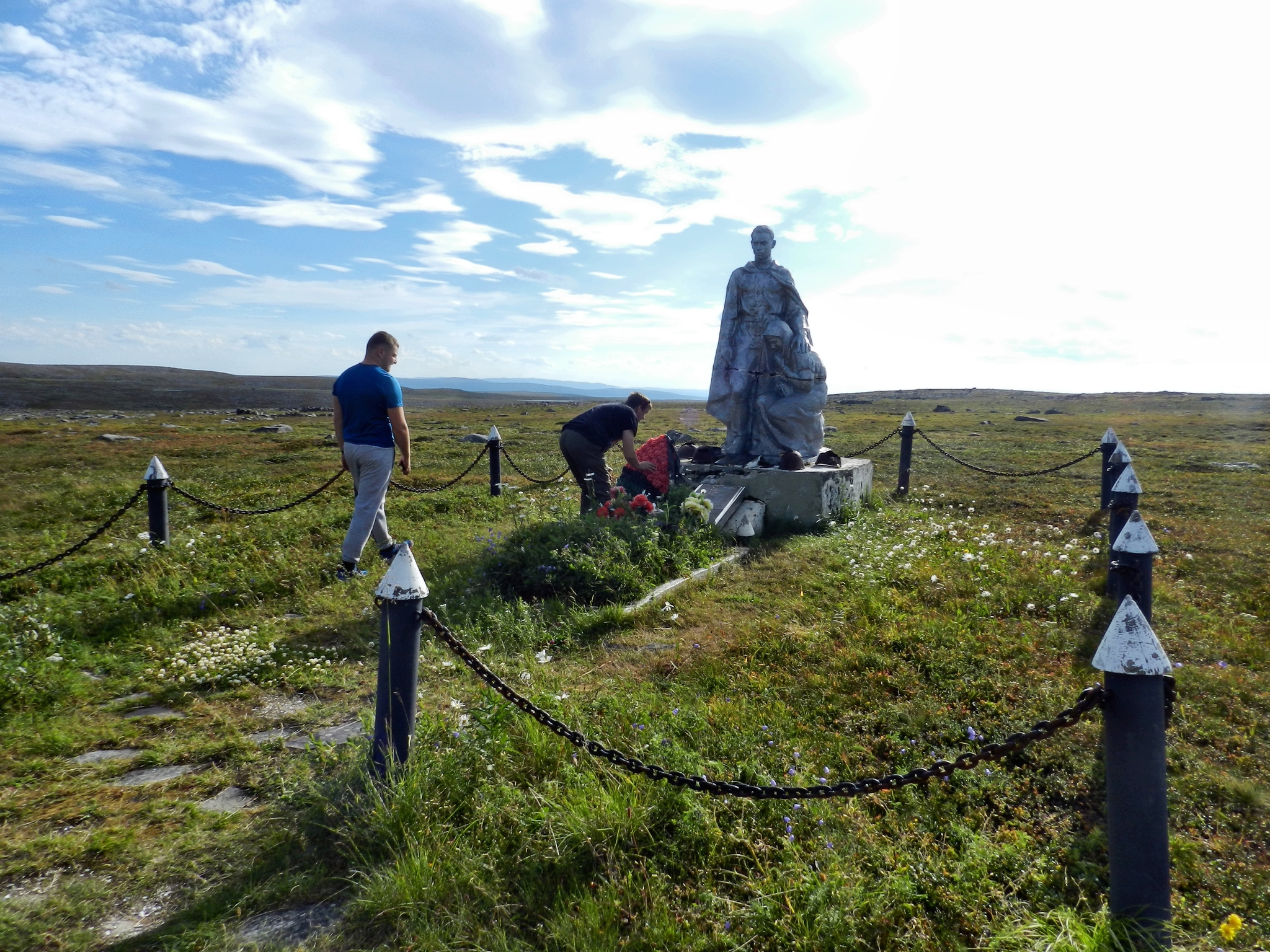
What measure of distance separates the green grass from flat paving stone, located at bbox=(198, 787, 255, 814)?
2.4 inches

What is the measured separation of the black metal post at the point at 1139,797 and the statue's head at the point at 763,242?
8.11 meters

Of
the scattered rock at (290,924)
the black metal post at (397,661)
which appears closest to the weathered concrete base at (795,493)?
the black metal post at (397,661)

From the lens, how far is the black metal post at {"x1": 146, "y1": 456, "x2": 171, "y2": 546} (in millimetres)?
7465

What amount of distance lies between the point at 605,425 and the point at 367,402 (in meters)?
2.87

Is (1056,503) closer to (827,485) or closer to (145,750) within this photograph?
Answer: (827,485)

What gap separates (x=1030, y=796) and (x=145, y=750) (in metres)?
4.71

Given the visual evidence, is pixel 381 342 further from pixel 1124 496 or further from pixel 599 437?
pixel 1124 496

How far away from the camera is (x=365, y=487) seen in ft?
22.0

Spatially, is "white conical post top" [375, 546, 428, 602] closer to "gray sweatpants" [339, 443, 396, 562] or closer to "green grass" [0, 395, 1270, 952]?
"green grass" [0, 395, 1270, 952]

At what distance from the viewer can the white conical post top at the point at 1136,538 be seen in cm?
452

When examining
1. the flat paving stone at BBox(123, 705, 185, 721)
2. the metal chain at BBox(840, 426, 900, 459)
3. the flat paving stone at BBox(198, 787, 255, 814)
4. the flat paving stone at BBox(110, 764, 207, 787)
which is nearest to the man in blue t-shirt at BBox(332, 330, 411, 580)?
the flat paving stone at BBox(123, 705, 185, 721)

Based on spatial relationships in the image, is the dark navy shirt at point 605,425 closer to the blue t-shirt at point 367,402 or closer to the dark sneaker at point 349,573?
the blue t-shirt at point 367,402

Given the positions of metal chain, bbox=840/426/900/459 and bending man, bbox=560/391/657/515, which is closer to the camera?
bending man, bbox=560/391/657/515

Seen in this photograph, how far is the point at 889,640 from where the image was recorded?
514 centimetres
